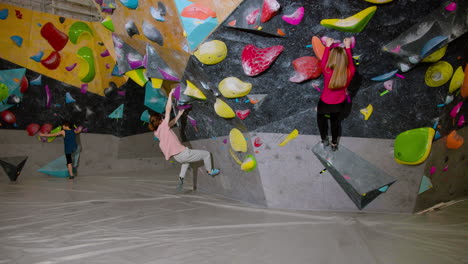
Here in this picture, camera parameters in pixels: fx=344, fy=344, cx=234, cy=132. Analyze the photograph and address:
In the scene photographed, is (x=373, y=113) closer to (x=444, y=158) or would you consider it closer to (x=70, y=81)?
(x=444, y=158)

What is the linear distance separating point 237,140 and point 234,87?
631mm

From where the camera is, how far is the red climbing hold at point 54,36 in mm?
5543

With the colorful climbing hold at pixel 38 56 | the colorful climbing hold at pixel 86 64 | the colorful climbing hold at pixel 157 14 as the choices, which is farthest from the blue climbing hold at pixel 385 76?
the colorful climbing hold at pixel 38 56

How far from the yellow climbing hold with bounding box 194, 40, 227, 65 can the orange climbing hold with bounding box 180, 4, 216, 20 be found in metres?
0.24

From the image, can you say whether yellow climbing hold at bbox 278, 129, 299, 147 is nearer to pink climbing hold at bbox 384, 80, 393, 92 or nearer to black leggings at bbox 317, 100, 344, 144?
black leggings at bbox 317, 100, 344, 144

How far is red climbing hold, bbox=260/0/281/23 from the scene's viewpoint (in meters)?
2.72

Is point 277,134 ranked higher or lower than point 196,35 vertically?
lower

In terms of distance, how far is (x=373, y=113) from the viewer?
308cm

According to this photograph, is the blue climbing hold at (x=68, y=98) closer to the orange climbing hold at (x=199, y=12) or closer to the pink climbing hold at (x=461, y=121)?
the orange climbing hold at (x=199, y=12)

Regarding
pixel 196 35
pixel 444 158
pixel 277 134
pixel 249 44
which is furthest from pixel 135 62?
pixel 444 158

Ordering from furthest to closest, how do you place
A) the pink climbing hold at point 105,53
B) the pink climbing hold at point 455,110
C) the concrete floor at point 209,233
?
the pink climbing hold at point 105,53 < the pink climbing hold at point 455,110 < the concrete floor at point 209,233

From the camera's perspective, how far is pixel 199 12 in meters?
2.92

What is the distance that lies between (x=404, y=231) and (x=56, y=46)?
5.67 metres

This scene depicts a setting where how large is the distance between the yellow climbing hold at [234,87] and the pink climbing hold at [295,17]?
699mm
